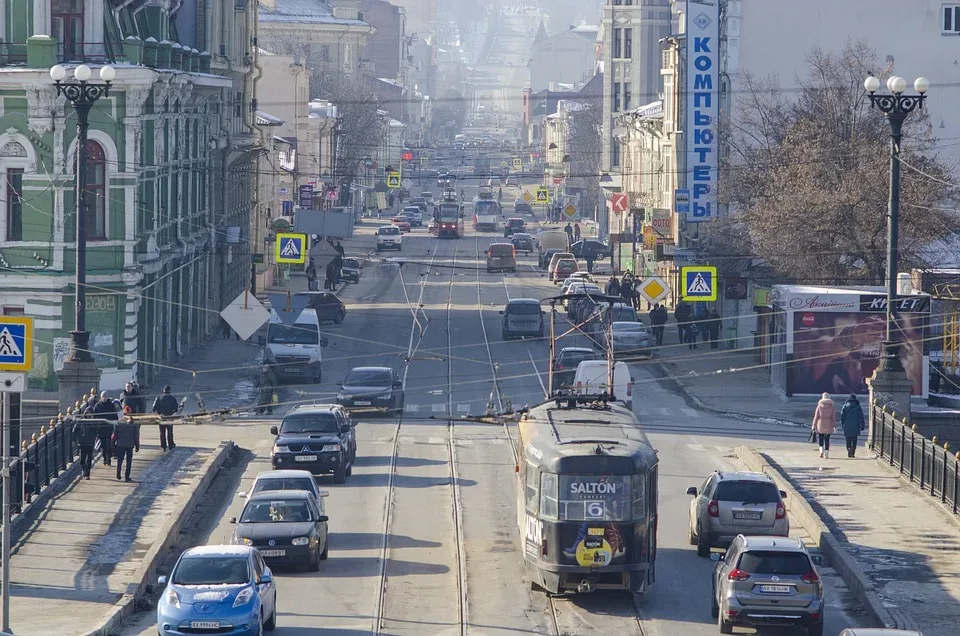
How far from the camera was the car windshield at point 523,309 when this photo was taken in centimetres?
6309

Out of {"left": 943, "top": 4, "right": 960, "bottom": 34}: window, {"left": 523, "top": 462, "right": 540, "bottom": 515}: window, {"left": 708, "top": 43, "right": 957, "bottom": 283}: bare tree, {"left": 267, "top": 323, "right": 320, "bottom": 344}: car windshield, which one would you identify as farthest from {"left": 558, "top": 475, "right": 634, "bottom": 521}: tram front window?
{"left": 943, "top": 4, "right": 960, "bottom": 34}: window

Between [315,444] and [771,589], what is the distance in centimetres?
1512

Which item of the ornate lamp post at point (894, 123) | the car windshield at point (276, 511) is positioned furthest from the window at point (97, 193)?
the ornate lamp post at point (894, 123)

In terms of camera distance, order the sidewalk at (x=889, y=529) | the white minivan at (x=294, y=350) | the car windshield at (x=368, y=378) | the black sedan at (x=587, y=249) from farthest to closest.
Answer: the black sedan at (x=587, y=249) → the white minivan at (x=294, y=350) → the car windshield at (x=368, y=378) → the sidewalk at (x=889, y=529)

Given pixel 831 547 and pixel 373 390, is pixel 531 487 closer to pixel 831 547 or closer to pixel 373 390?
pixel 831 547

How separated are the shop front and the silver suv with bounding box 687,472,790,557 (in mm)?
20025

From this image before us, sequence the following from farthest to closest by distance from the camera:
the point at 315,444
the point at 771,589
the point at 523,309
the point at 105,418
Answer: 1. the point at 523,309
2. the point at 315,444
3. the point at 105,418
4. the point at 771,589

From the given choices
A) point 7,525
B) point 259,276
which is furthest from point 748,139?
point 7,525

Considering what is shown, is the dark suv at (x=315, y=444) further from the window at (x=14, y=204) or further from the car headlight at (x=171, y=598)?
the window at (x=14, y=204)

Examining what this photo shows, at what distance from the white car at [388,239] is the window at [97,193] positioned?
169ft

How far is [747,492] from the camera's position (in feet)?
96.3

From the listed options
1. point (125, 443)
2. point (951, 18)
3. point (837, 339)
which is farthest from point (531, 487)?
point (951, 18)

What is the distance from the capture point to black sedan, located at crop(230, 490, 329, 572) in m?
27.4

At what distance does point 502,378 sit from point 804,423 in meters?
10.6
